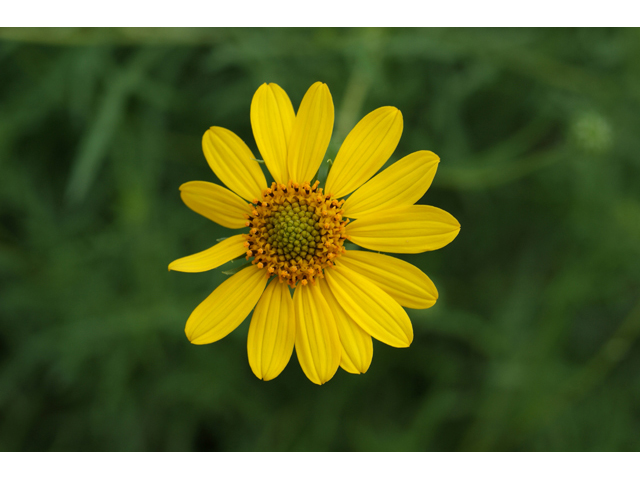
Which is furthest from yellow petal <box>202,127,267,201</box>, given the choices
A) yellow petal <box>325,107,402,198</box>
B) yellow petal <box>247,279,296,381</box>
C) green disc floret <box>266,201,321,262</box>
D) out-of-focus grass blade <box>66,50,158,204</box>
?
out-of-focus grass blade <box>66,50,158,204</box>

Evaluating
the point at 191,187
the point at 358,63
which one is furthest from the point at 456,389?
the point at 191,187

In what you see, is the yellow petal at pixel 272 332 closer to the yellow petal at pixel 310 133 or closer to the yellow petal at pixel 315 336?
the yellow petal at pixel 315 336

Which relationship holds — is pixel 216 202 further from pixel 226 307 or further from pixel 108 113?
pixel 108 113

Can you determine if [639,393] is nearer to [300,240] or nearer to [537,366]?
[537,366]

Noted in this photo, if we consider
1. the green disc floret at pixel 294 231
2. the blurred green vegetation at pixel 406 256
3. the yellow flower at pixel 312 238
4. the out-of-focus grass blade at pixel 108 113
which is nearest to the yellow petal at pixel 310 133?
the yellow flower at pixel 312 238

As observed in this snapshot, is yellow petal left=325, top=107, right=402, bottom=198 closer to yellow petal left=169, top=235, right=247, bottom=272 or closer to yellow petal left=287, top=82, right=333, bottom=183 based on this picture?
yellow petal left=287, top=82, right=333, bottom=183

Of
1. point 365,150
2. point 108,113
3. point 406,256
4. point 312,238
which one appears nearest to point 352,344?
point 312,238
